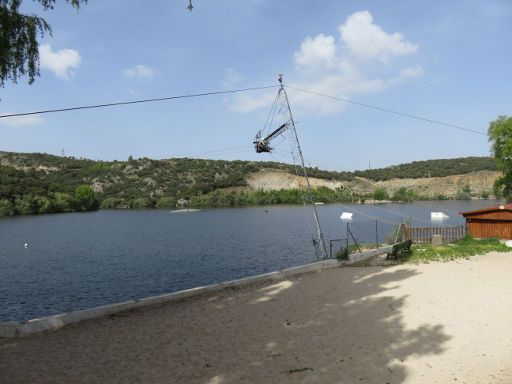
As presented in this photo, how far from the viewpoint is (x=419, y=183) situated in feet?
600

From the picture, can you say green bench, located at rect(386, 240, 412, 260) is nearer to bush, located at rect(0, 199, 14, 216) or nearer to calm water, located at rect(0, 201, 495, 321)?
calm water, located at rect(0, 201, 495, 321)

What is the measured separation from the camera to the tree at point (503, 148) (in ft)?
146

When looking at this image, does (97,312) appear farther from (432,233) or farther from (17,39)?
(432,233)

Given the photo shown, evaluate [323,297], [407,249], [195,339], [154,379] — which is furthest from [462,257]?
[154,379]

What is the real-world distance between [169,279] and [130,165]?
15158 cm

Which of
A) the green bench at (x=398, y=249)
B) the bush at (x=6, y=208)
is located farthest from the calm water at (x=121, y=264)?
the bush at (x=6, y=208)

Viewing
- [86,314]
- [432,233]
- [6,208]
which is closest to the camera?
[86,314]

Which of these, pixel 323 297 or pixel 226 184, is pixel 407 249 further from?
pixel 226 184

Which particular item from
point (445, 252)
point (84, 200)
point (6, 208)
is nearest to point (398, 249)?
point (445, 252)

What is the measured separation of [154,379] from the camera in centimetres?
784

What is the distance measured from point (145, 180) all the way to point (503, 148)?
134294 millimetres

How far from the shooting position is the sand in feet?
26.2

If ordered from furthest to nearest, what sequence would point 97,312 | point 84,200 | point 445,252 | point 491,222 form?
point 84,200 < point 491,222 < point 445,252 < point 97,312

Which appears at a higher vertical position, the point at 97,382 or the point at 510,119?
the point at 510,119
